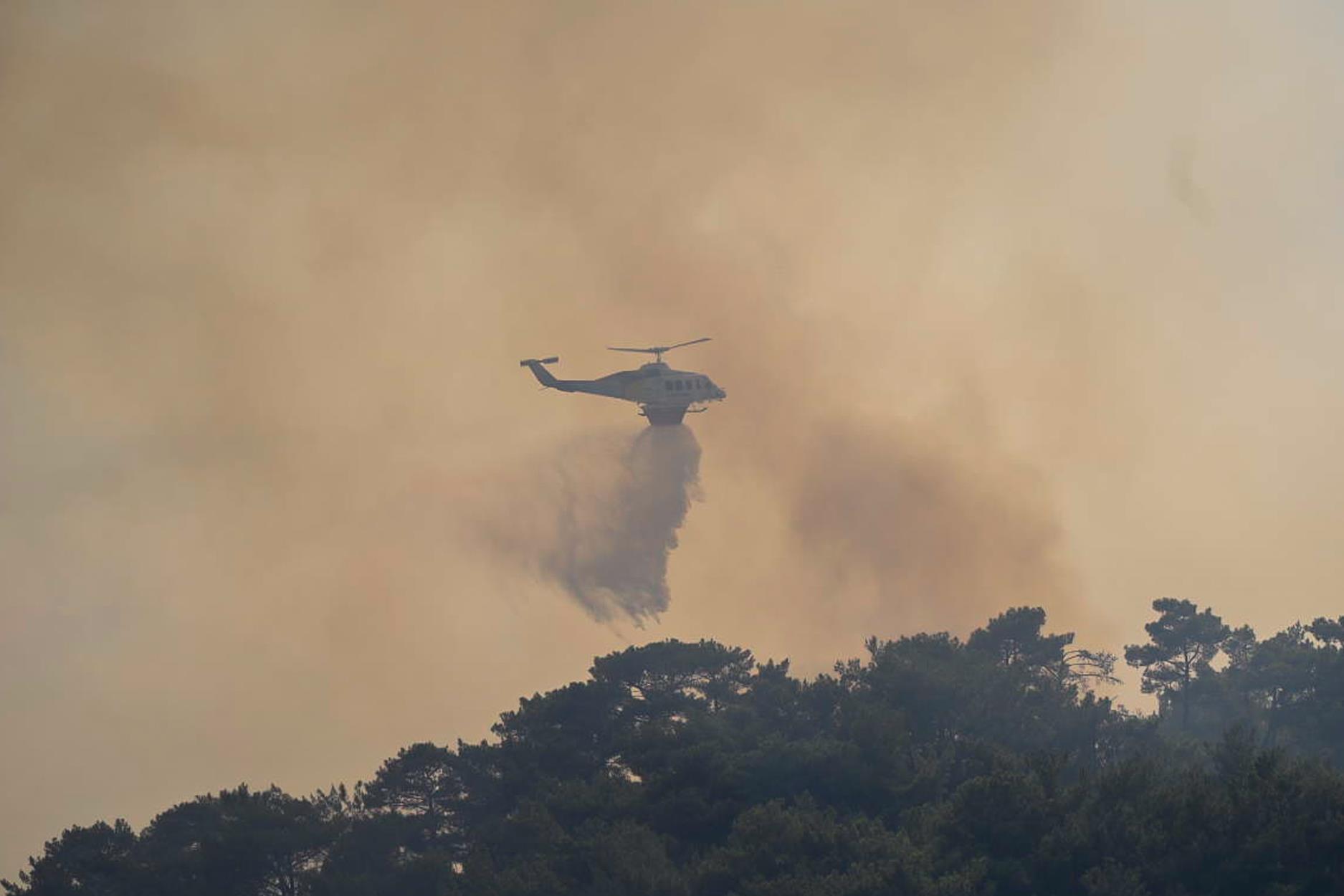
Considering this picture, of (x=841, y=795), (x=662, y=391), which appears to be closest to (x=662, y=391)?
(x=662, y=391)

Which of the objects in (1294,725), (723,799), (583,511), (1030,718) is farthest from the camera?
(583,511)

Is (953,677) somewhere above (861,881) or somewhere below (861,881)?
above

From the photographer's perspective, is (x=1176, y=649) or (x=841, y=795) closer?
(x=841, y=795)

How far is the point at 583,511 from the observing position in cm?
15112

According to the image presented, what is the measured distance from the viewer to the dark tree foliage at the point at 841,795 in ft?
275

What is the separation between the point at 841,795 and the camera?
10269cm

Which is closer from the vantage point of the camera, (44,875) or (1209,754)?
(1209,754)

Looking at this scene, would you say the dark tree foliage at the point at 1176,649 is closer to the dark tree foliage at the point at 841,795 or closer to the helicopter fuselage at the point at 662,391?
the dark tree foliage at the point at 841,795

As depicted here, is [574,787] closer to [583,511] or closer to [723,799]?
[723,799]

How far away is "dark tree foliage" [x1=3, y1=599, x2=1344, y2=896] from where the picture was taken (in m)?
83.8

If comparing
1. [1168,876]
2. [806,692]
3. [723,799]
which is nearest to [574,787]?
[723,799]

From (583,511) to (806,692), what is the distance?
32998 mm

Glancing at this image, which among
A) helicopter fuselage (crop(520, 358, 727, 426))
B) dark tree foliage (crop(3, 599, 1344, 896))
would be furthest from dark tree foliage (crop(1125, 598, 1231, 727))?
helicopter fuselage (crop(520, 358, 727, 426))

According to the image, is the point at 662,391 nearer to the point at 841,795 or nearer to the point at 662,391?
the point at 662,391
